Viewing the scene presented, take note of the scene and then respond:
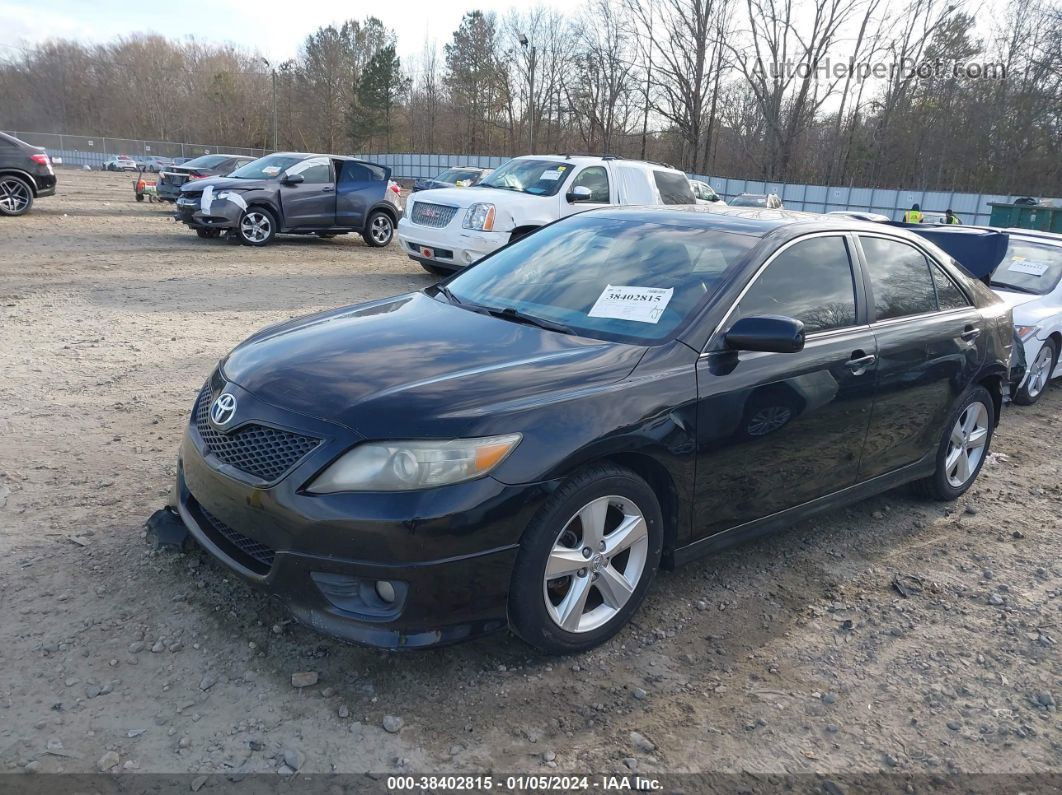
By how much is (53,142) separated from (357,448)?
76314 millimetres

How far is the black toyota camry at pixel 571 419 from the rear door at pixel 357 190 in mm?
11790

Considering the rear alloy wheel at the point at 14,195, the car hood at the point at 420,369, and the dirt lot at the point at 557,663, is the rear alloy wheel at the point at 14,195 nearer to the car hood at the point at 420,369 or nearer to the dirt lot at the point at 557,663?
the dirt lot at the point at 557,663

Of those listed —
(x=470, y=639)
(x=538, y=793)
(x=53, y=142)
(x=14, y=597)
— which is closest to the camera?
(x=538, y=793)

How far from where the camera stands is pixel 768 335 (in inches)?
127

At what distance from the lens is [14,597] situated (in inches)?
126

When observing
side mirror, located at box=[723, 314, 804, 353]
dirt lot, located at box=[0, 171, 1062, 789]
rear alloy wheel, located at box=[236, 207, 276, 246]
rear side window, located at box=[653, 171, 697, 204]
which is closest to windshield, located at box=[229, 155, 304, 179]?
rear alloy wheel, located at box=[236, 207, 276, 246]

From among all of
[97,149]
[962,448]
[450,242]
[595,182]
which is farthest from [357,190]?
[97,149]

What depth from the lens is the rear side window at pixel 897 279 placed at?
13.7 feet

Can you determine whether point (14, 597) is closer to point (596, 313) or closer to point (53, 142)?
point (596, 313)

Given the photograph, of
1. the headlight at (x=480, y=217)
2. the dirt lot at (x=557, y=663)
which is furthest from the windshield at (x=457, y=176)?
the dirt lot at (x=557, y=663)

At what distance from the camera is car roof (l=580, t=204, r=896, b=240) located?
3.94m

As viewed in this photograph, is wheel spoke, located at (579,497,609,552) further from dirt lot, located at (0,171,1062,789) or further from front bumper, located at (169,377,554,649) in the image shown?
dirt lot, located at (0,171,1062,789)

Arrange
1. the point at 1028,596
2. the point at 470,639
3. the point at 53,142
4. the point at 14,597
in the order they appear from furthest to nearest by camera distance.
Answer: the point at 53,142
the point at 1028,596
the point at 14,597
the point at 470,639

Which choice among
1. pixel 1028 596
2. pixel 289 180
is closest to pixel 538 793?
pixel 1028 596
